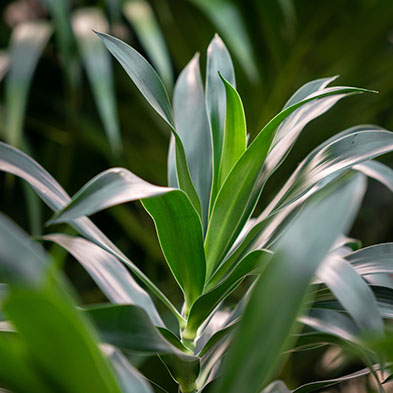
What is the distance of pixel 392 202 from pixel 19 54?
787 mm

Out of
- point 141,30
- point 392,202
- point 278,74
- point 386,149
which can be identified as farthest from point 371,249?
point 392,202

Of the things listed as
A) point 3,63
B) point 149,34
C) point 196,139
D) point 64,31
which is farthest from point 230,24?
point 196,139

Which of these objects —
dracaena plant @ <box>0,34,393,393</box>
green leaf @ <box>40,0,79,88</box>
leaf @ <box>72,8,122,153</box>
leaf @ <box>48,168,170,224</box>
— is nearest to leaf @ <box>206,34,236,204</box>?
dracaena plant @ <box>0,34,393,393</box>

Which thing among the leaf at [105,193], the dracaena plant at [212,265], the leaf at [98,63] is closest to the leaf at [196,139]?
the dracaena plant at [212,265]

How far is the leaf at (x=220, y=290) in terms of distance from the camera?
253mm

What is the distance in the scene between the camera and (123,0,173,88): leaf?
0.70 meters

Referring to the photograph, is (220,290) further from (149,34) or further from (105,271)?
(149,34)

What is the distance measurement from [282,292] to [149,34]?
0.61 meters

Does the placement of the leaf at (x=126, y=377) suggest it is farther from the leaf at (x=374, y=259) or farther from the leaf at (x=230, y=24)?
the leaf at (x=230, y=24)

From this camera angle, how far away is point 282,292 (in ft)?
0.58

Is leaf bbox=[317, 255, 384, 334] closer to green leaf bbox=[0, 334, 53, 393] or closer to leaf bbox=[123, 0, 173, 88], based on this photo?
green leaf bbox=[0, 334, 53, 393]

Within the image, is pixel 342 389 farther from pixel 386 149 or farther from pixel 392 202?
pixel 386 149

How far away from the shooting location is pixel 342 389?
3.17 feet

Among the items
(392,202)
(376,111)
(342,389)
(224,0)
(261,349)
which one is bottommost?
(342,389)
